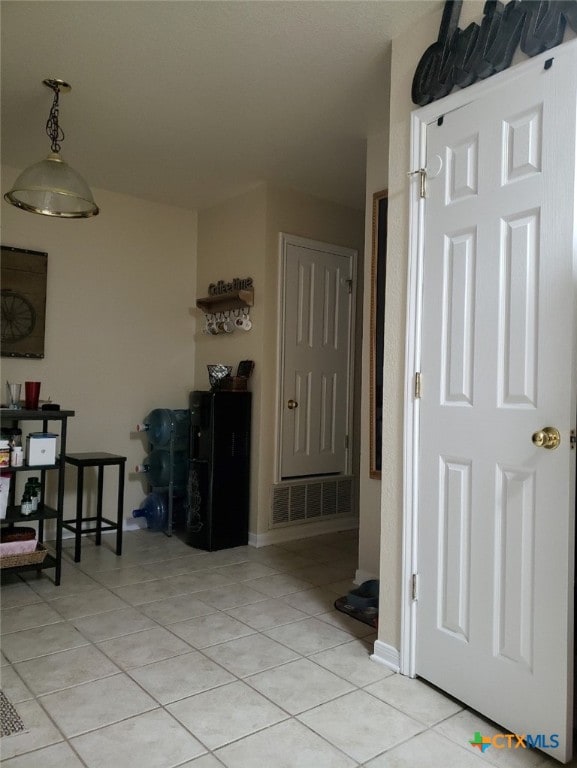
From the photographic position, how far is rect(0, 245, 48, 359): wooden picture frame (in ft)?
13.4

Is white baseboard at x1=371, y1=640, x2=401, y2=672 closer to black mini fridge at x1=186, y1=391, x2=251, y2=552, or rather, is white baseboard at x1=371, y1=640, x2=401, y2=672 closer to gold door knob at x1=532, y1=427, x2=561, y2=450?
gold door knob at x1=532, y1=427, x2=561, y2=450

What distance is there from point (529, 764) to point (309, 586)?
5.69 ft

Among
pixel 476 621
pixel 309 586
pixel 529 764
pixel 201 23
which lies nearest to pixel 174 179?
pixel 201 23

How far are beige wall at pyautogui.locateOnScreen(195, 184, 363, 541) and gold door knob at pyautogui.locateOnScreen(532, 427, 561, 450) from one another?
8.78 feet

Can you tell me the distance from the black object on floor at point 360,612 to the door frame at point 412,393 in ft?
1.65

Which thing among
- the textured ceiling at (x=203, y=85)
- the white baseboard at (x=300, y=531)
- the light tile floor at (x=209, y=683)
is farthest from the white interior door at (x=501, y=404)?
the white baseboard at (x=300, y=531)

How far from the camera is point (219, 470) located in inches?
163

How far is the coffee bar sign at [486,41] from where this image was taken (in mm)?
1848

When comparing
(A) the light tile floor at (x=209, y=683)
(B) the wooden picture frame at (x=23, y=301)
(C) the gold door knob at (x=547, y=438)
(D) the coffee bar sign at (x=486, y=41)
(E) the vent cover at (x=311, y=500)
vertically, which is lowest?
(A) the light tile floor at (x=209, y=683)

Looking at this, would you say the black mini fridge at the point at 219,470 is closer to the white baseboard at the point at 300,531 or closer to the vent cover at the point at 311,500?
the white baseboard at the point at 300,531

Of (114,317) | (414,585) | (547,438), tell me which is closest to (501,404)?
(547,438)

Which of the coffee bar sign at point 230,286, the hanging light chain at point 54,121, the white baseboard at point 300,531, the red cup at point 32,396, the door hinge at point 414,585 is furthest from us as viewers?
the coffee bar sign at point 230,286

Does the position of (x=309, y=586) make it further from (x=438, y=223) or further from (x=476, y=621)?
(x=438, y=223)

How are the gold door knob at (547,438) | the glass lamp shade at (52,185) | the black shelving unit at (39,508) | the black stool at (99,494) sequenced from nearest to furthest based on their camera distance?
1. the gold door knob at (547,438)
2. the glass lamp shade at (52,185)
3. the black shelving unit at (39,508)
4. the black stool at (99,494)
